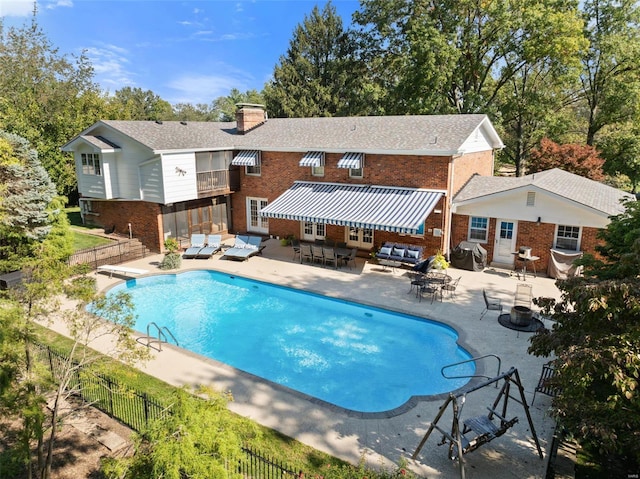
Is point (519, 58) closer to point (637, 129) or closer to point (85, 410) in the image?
point (637, 129)

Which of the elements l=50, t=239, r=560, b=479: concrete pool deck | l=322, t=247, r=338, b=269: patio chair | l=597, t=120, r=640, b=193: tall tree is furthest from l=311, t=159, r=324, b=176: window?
l=597, t=120, r=640, b=193: tall tree

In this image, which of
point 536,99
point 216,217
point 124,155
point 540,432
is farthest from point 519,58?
point 540,432

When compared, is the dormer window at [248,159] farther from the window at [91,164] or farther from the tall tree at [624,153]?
the tall tree at [624,153]

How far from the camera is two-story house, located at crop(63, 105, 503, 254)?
26.9 m

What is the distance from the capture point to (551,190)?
82.3 feet

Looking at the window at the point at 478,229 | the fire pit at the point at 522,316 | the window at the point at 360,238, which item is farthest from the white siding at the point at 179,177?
the fire pit at the point at 522,316

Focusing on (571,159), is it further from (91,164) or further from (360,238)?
(91,164)

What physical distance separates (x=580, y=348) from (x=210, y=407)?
7292 mm

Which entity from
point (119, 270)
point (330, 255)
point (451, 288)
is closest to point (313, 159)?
point (330, 255)

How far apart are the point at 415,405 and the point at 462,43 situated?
4049cm

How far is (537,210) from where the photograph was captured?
83.5 ft

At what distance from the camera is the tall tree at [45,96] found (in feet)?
133

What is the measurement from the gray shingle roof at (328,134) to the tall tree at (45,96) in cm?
1399

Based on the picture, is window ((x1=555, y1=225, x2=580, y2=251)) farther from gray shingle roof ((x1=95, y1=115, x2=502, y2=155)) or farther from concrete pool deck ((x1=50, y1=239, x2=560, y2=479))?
gray shingle roof ((x1=95, y1=115, x2=502, y2=155))
